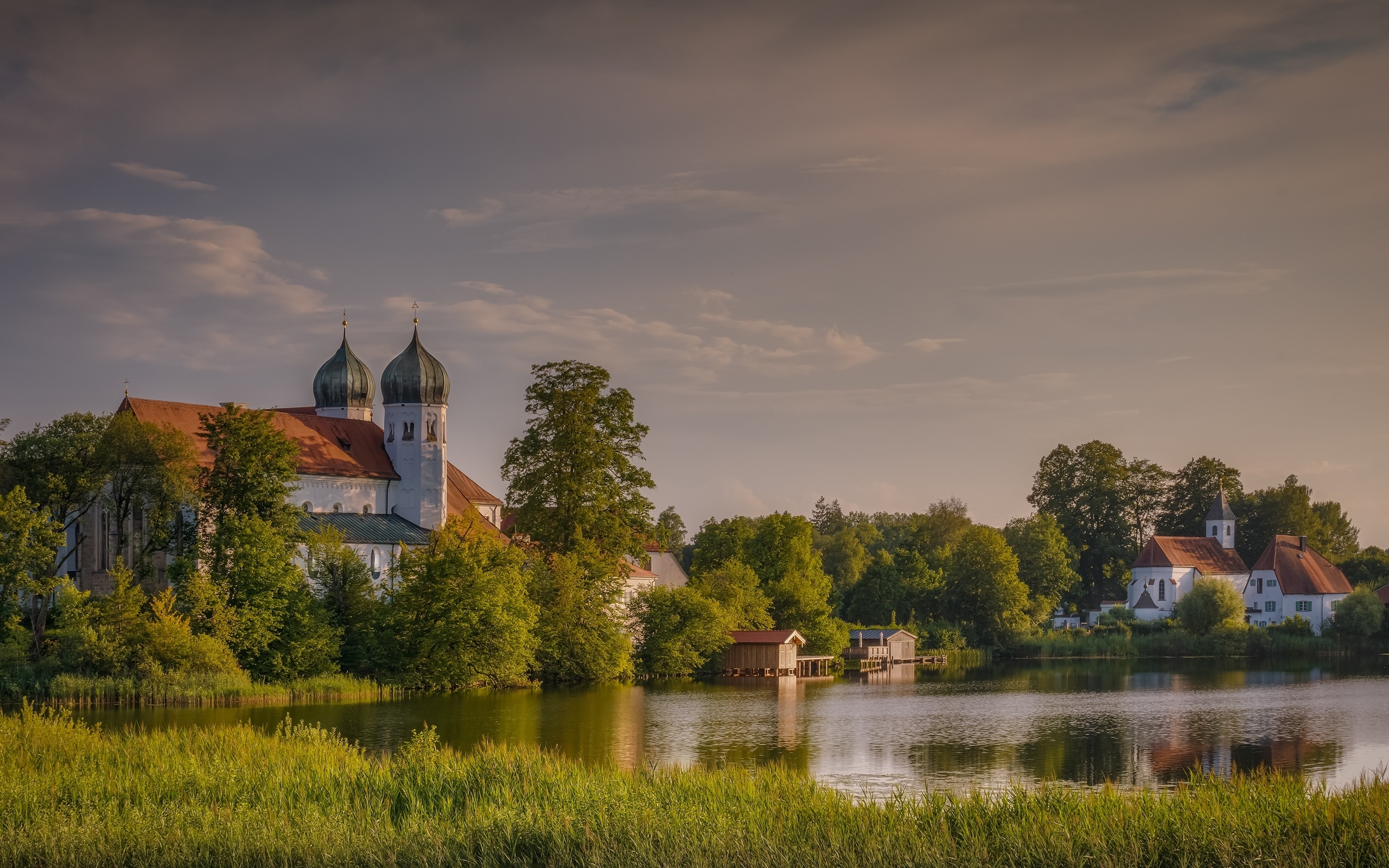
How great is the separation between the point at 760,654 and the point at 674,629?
5.60 meters

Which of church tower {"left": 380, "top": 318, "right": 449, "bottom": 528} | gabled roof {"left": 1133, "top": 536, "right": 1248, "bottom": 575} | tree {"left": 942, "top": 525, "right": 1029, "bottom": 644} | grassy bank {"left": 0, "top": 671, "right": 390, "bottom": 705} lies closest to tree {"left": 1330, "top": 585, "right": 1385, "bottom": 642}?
gabled roof {"left": 1133, "top": 536, "right": 1248, "bottom": 575}

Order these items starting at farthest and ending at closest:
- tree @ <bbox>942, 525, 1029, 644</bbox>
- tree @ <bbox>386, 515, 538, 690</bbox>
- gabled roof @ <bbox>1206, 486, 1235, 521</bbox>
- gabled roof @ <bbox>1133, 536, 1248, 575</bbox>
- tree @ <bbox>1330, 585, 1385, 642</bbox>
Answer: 1. gabled roof @ <bbox>1206, 486, 1235, 521</bbox>
2. gabled roof @ <bbox>1133, 536, 1248, 575</bbox>
3. tree @ <bbox>1330, 585, 1385, 642</bbox>
4. tree @ <bbox>942, 525, 1029, 644</bbox>
5. tree @ <bbox>386, 515, 538, 690</bbox>

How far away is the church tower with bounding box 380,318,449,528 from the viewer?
65750mm

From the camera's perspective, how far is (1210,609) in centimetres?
8250

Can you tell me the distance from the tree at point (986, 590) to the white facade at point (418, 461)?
34439 mm

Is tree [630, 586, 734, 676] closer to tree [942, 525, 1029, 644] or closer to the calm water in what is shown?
the calm water

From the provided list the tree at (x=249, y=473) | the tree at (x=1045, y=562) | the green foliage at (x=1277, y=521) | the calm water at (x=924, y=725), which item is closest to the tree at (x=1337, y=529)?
the green foliage at (x=1277, y=521)

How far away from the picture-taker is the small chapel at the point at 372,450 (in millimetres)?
59219

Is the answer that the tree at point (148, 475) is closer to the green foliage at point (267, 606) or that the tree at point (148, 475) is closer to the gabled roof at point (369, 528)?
the green foliage at point (267, 606)

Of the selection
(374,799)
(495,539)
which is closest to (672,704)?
(495,539)

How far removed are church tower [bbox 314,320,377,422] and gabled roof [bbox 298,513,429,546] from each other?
32.4ft

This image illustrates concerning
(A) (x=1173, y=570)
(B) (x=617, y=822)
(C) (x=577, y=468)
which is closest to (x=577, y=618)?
(C) (x=577, y=468)

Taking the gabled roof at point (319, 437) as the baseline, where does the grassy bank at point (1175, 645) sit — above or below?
below

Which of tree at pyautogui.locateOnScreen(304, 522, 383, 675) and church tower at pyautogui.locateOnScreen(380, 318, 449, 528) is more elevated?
church tower at pyautogui.locateOnScreen(380, 318, 449, 528)
